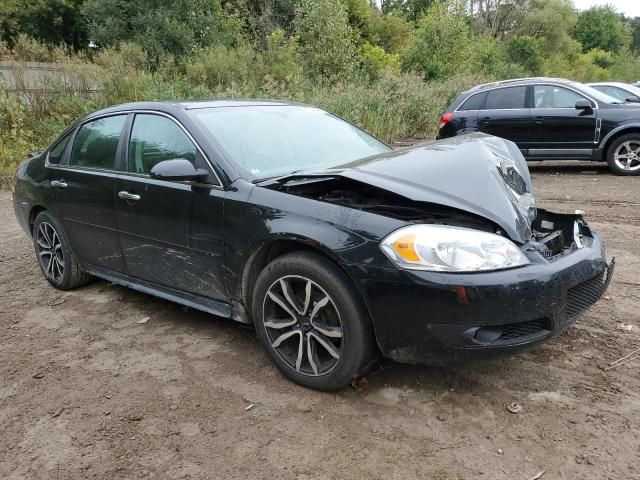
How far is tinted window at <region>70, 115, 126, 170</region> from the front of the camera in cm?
421

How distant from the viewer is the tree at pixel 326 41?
18.0 meters

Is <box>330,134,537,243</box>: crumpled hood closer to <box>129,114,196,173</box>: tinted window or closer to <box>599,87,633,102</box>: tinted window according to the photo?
<box>129,114,196,173</box>: tinted window

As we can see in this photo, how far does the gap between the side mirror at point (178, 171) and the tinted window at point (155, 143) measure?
7.2 inches

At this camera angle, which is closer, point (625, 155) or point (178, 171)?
point (178, 171)

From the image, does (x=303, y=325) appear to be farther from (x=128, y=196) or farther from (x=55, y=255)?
(x=55, y=255)

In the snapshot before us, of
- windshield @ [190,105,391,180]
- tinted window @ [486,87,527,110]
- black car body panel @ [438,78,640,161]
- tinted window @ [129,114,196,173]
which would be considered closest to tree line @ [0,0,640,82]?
black car body panel @ [438,78,640,161]

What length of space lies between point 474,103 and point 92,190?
807 centimetres

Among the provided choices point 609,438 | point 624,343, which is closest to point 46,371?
point 609,438

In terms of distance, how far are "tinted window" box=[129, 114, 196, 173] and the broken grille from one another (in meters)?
2.33

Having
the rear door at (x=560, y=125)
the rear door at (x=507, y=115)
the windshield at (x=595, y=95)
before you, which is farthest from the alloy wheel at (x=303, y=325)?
the windshield at (x=595, y=95)

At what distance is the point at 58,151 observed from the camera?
15.7ft

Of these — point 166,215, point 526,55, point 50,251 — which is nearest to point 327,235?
point 166,215

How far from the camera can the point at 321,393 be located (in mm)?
3047

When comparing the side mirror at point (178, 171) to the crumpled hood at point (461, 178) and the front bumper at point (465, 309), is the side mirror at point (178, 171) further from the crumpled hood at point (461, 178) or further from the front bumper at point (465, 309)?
the front bumper at point (465, 309)
